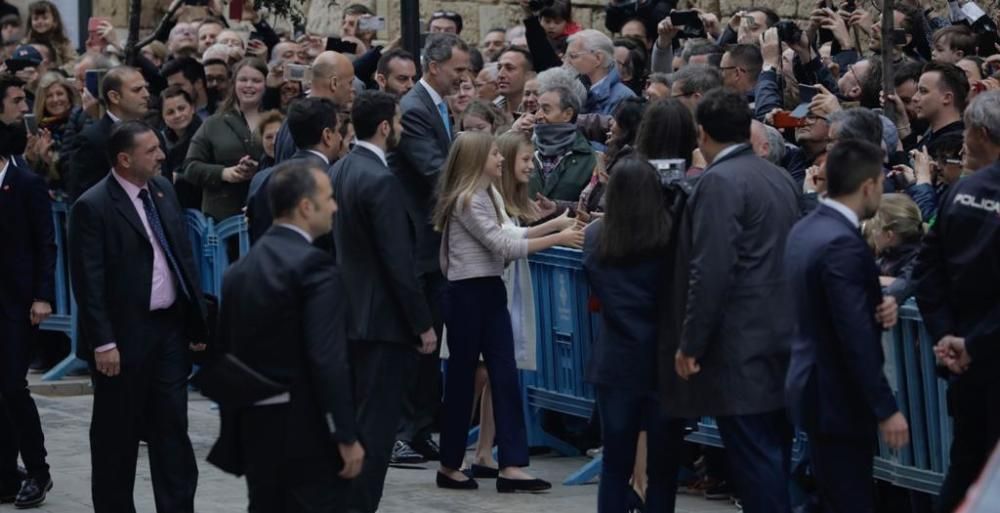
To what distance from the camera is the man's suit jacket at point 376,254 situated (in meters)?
9.08

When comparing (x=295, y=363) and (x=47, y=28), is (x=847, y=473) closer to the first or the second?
(x=295, y=363)

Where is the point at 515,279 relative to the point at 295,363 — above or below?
below

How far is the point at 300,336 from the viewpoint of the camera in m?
7.17

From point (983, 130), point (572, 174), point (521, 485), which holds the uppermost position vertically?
point (983, 130)

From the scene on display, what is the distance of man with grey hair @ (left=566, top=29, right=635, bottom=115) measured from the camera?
12.9 m

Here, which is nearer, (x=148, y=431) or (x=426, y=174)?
(x=148, y=431)

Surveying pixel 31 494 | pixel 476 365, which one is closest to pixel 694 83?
pixel 476 365

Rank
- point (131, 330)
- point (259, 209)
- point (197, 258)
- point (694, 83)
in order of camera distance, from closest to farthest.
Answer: point (131, 330) < point (259, 209) < point (694, 83) < point (197, 258)

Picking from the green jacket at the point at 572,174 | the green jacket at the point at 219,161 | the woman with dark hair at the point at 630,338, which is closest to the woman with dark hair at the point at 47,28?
the green jacket at the point at 219,161

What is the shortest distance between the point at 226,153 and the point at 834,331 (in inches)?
267

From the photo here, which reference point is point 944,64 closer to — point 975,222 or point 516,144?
point 516,144

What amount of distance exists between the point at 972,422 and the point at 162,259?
379 cm

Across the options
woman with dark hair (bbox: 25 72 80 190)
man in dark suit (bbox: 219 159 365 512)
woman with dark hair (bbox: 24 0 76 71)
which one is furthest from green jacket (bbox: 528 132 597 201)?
woman with dark hair (bbox: 24 0 76 71)

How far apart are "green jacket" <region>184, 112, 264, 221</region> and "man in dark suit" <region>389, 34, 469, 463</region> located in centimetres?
221
